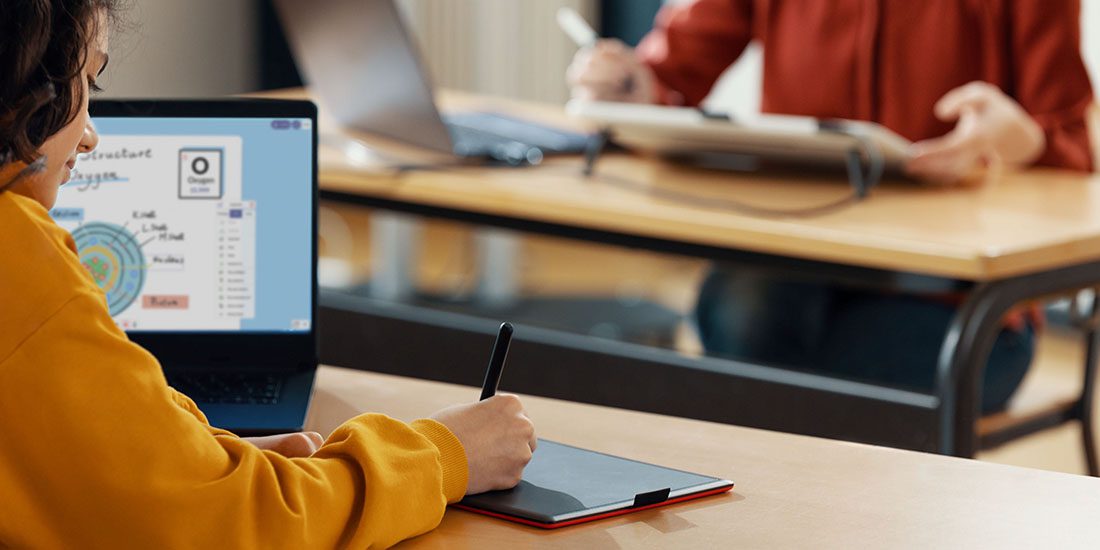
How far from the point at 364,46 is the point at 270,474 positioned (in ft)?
4.28

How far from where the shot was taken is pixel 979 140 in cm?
194

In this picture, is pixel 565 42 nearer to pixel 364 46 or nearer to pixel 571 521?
pixel 364 46

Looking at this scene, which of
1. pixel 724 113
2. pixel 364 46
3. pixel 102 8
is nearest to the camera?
pixel 102 8

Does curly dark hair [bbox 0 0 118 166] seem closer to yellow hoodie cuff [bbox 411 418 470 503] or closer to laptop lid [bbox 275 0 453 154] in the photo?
yellow hoodie cuff [bbox 411 418 470 503]

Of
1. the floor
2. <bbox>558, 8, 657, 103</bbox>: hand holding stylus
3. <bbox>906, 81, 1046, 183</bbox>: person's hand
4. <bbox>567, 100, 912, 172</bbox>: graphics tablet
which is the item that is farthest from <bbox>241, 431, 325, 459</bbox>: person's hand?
the floor

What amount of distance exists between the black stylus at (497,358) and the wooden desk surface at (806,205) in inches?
29.3

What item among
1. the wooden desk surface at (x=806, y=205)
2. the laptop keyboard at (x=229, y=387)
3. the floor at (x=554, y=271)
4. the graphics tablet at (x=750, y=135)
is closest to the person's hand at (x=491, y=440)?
the laptop keyboard at (x=229, y=387)

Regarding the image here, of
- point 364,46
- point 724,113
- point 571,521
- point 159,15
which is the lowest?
point 571,521

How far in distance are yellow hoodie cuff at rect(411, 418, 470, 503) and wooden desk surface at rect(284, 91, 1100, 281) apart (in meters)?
0.81

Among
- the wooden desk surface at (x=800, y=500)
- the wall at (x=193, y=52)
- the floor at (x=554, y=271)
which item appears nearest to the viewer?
the wooden desk surface at (x=800, y=500)

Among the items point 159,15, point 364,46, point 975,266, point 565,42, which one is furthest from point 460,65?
point 975,266

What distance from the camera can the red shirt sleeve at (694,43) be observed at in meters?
2.54

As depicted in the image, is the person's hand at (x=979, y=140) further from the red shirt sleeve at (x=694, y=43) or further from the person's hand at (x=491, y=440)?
the person's hand at (x=491, y=440)

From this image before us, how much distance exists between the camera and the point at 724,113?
190 centimetres
